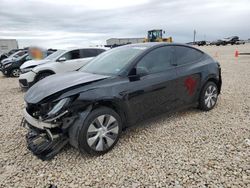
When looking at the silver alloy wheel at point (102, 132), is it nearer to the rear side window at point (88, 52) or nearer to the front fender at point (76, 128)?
the front fender at point (76, 128)

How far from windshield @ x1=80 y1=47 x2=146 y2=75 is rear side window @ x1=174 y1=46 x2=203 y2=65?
2.56ft

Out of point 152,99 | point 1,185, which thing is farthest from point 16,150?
point 152,99

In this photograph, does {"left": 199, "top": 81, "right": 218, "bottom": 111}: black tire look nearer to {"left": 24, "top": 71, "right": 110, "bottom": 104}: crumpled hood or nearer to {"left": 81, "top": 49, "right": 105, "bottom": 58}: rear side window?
{"left": 24, "top": 71, "right": 110, "bottom": 104}: crumpled hood

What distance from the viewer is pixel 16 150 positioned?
3.08 m

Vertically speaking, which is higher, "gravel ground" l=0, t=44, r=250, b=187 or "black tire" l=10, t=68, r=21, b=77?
"black tire" l=10, t=68, r=21, b=77

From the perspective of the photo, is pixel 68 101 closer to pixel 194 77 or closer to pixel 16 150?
pixel 16 150

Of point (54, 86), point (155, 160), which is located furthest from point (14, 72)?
point (155, 160)

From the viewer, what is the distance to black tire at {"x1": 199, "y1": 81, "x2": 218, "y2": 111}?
4.16 m

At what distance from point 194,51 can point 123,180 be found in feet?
10.00

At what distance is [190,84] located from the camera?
387cm

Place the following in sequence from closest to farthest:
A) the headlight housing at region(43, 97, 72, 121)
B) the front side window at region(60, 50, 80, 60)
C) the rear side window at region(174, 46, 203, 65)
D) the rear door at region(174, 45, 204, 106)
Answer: the headlight housing at region(43, 97, 72, 121)
the rear door at region(174, 45, 204, 106)
the rear side window at region(174, 46, 203, 65)
the front side window at region(60, 50, 80, 60)

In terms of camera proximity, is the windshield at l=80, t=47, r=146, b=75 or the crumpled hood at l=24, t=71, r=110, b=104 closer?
the crumpled hood at l=24, t=71, r=110, b=104

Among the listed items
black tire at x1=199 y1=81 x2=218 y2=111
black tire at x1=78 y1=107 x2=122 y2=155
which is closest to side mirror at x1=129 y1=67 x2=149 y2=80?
black tire at x1=78 y1=107 x2=122 y2=155

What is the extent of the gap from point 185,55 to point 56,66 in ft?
15.5
